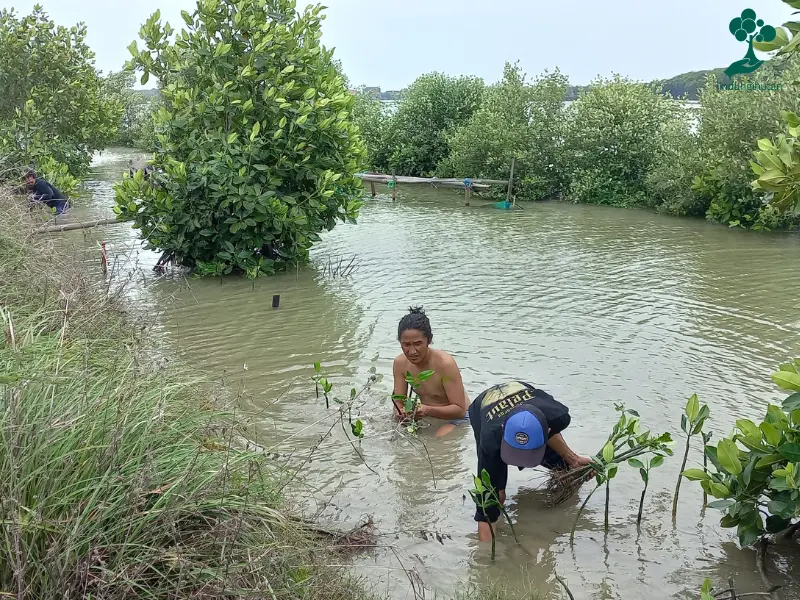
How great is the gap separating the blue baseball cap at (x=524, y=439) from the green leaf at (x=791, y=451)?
3.84 feet

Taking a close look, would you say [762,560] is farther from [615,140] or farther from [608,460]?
[615,140]

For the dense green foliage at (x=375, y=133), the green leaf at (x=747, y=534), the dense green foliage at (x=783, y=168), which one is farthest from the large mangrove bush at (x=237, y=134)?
the dense green foliage at (x=375, y=133)

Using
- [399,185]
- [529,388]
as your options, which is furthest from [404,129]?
[529,388]

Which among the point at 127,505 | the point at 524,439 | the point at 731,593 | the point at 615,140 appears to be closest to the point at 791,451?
the point at 731,593

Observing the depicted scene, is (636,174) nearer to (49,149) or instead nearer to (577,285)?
(577,285)

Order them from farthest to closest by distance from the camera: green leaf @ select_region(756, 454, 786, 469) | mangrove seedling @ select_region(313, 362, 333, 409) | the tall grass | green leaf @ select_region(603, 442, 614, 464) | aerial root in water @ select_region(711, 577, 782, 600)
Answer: mangrove seedling @ select_region(313, 362, 333, 409), green leaf @ select_region(603, 442, 614, 464), green leaf @ select_region(756, 454, 786, 469), aerial root in water @ select_region(711, 577, 782, 600), the tall grass

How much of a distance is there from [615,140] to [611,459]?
61.5 ft

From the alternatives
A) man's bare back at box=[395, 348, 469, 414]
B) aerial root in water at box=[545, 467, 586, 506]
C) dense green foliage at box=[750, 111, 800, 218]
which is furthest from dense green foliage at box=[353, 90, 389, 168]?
dense green foliage at box=[750, 111, 800, 218]

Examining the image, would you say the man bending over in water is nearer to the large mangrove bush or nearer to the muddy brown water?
the muddy brown water

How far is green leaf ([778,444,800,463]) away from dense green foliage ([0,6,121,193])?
13494 millimetres

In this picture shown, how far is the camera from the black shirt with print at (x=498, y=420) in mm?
4160

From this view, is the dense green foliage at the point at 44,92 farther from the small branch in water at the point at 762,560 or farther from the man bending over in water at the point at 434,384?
the small branch in water at the point at 762,560

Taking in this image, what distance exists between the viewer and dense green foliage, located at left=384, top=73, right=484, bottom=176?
89.0 ft

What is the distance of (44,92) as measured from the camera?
1491cm
